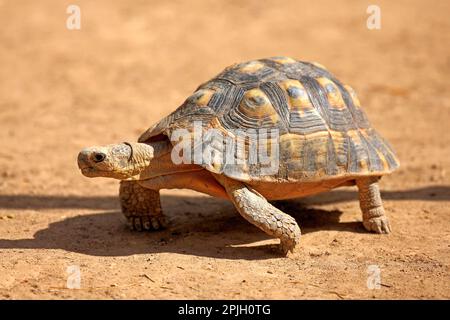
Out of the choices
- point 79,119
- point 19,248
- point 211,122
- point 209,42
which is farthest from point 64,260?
point 209,42

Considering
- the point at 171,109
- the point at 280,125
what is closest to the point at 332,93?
the point at 280,125

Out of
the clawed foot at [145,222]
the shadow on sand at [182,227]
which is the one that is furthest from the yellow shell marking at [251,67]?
the clawed foot at [145,222]

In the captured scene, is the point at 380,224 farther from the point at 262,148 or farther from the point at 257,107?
the point at 257,107

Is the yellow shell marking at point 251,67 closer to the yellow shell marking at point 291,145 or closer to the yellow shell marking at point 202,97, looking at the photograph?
the yellow shell marking at point 202,97

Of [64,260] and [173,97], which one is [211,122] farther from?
[173,97]

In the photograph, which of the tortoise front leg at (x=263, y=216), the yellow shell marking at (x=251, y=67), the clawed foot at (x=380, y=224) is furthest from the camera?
the clawed foot at (x=380, y=224)

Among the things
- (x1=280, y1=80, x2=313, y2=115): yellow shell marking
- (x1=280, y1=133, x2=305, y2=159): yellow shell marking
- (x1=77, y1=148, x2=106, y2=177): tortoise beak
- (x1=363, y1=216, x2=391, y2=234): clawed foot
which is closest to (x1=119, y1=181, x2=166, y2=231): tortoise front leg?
(x1=77, y1=148, x2=106, y2=177): tortoise beak
